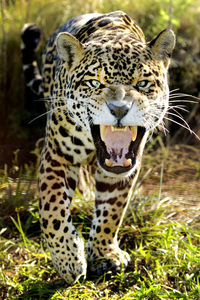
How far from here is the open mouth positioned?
170 inches

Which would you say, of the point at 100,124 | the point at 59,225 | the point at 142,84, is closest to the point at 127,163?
the point at 100,124

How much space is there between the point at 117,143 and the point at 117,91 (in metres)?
0.46

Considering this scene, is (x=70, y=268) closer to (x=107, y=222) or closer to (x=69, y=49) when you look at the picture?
(x=107, y=222)

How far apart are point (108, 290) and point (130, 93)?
1845 mm

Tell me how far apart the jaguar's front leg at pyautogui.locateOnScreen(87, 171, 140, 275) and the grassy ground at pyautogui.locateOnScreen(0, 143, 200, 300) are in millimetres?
139

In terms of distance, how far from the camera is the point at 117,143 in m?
4.37

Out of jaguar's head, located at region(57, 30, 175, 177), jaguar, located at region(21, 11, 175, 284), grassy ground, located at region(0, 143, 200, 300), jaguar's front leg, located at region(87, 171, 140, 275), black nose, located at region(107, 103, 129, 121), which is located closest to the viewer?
black nose, located at region(107, 103, 129, 121)

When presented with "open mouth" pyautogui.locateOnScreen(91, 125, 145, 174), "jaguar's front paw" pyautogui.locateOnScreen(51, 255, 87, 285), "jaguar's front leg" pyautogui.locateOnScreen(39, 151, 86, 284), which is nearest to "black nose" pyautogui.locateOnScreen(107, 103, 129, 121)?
"open mouth" pyautogui.locateOnScreen(91, 125, 145, 174)

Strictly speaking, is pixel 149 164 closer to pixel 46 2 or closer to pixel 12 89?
pixel 12 89

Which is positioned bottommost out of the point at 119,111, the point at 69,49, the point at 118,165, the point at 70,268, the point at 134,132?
the point at 70,268

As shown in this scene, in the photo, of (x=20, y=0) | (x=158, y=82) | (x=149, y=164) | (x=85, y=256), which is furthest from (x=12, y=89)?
(x=158, y=82)

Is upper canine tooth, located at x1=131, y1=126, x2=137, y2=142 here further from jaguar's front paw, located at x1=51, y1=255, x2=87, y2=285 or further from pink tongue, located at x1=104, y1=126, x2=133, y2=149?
jaguar's front paw, located at x1=51, y1=255, x2=87, y2=285

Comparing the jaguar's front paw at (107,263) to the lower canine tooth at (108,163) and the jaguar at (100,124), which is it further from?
the lower canine tooth at (108,163)

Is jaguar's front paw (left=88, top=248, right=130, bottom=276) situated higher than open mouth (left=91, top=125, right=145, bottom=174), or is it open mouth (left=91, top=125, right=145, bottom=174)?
open mouth (left=91, top=125, right=145, bottom=174)
